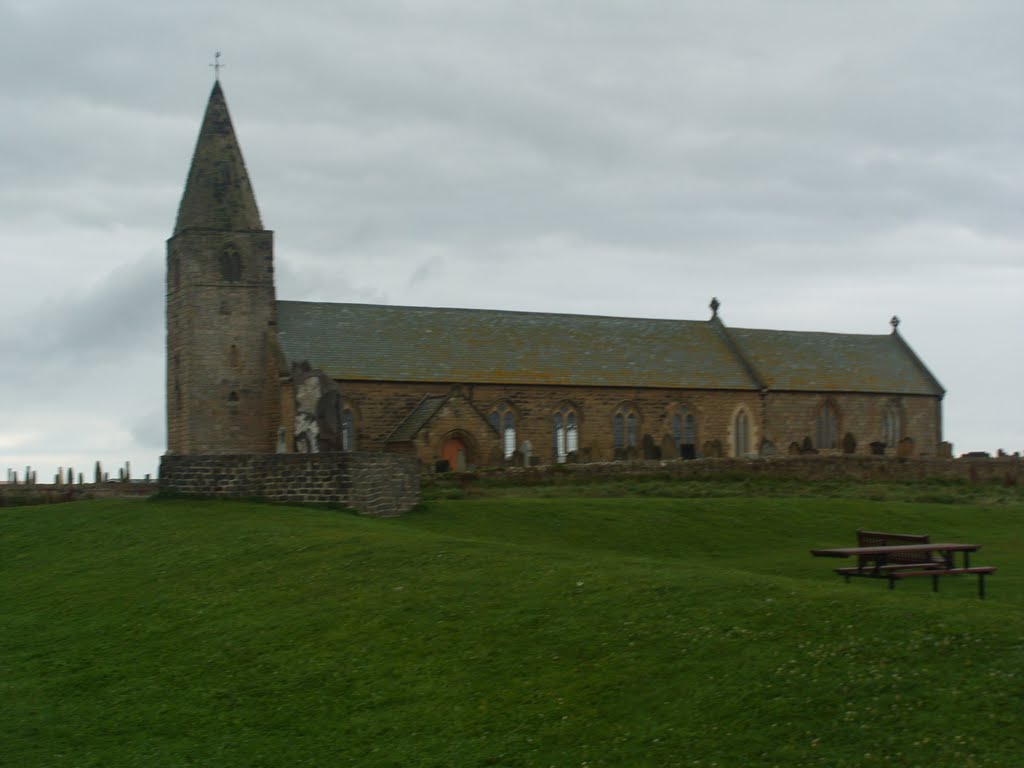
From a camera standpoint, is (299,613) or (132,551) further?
(132,551)

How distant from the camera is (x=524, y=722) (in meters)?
15.0

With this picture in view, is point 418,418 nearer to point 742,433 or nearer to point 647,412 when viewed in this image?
point 647,412

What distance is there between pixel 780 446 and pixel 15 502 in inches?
1224

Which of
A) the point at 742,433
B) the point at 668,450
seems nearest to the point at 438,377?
the point at 668,450

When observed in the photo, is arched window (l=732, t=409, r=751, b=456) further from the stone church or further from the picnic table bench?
the picnic table bench

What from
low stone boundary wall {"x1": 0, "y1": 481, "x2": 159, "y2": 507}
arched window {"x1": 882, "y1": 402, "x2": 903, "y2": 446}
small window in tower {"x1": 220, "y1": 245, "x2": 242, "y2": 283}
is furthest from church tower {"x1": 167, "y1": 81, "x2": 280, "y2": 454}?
arched window {"x1": 882, "y1": 402, "x2": 903, "y2": 446}

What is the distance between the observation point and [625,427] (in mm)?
54156

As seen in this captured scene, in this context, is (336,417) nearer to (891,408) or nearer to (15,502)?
(15,502)

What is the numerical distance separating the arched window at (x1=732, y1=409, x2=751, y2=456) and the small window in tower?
2050 centimetres

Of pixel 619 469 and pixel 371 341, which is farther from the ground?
pixel 371 341

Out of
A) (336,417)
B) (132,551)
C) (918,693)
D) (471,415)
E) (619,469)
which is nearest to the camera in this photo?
(918,693)

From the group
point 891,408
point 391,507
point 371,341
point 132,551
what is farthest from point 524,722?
point 891,408

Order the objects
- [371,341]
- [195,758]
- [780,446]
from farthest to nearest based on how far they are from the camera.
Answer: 1. [780,446]
2. [371,341]
3. [195,758]

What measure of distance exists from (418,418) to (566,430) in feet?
22.3
